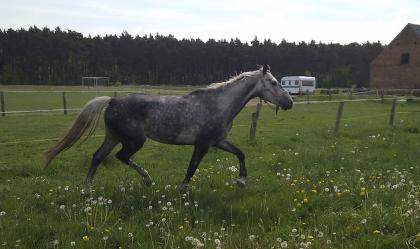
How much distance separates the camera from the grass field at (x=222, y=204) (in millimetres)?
4691

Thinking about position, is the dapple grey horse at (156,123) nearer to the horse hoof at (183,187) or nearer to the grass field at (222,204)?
the horse hoof at (183,187)

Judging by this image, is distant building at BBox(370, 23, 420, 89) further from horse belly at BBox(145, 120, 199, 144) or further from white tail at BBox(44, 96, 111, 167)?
white tail at BBox(44, 96, 111, 167)

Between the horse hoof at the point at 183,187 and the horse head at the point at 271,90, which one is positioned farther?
the horse head at the point at 271,90

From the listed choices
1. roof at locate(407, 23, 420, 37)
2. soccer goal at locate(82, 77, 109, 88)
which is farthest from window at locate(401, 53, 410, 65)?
soccer goal at locate(82, 77, 109, 88)

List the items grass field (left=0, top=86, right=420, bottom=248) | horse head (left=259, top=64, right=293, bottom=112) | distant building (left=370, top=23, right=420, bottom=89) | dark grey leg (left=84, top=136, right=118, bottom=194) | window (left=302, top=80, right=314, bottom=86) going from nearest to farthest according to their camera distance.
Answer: grass field (left=0, top=86, right=420, bottom=248)
dark grey leg (left=84, top=136, right=118, bottom=194)
horse head (left=259, top=64, right=293, bottom=112)
distant building (left=370, top=23, right=420, bottom=89)
window (left=302, top=80, right=314, bottom=86)

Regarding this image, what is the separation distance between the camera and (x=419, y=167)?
28.0 ft

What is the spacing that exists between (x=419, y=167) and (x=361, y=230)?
441cm

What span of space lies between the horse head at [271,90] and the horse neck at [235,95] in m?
0.15

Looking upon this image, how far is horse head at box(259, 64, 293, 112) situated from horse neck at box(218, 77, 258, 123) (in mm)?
146

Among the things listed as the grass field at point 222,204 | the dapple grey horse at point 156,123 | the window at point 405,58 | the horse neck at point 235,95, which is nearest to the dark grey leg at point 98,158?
the dapple grey horse at point 156,123

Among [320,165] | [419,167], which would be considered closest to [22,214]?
[320,165]

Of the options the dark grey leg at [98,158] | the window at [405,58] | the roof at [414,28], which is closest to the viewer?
the dark grey leg at [98,158]

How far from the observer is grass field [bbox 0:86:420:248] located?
4.69 m

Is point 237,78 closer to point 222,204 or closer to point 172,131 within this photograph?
point 172,131
